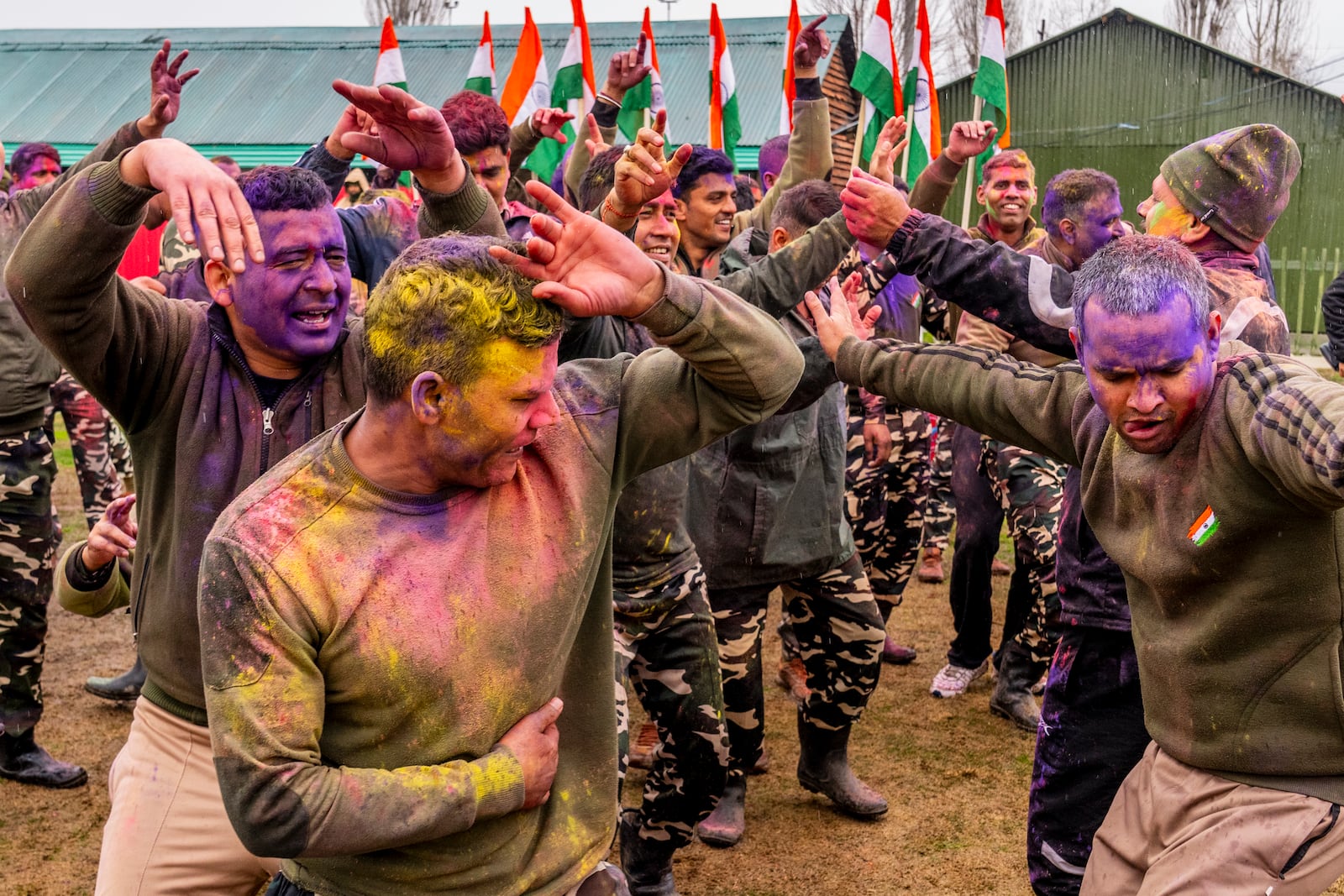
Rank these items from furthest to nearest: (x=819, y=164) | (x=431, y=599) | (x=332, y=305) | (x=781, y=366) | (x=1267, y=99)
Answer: (x=1267, y=99)
(x=819, y=164)
(x=332, y=305)
(x=781, y=366)
(x=431, y=599)

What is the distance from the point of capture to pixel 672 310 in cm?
241

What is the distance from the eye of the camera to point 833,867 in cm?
489

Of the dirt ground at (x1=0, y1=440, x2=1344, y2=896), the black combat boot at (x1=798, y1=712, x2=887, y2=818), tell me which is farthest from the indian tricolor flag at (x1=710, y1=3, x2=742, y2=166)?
the black combat boot at (x1=798, y1=712, x2=887, y2=818)

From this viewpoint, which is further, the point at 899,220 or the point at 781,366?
the point at 899,220

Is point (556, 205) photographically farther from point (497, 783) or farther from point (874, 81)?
point (874, 81)

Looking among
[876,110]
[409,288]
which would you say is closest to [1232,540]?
[409,288]

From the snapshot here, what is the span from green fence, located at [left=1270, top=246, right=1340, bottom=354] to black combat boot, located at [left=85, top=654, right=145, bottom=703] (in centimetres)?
1787

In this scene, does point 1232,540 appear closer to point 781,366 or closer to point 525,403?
Answer: point 781,366

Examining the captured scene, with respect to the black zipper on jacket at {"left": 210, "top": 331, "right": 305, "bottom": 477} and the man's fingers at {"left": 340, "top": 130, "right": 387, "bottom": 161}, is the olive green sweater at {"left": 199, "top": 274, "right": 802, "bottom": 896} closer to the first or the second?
the black zipper on jacket at {"left": 210, "top": 331, "right": 305, "bottom": 477}

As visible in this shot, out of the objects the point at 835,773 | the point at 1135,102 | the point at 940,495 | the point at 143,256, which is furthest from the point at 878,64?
the point at 1135,102

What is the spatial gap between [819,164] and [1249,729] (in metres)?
3.72

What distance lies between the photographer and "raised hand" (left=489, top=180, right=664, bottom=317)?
7.73 feet

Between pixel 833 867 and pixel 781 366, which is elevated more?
pixel 781 366

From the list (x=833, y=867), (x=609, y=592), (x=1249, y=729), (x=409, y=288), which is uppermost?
(x=409, y=288)
